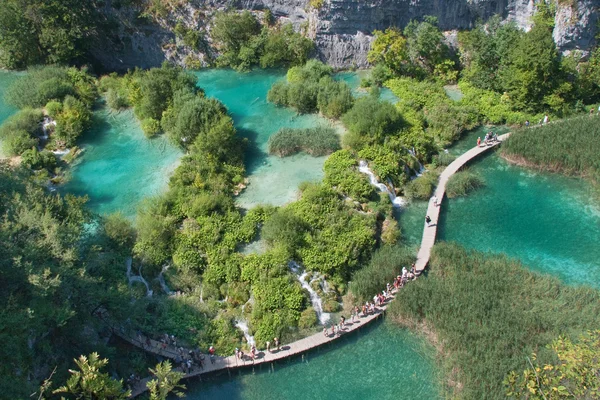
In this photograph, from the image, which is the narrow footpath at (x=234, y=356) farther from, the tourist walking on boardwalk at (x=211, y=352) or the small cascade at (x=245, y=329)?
the small cascade at (x=245, y=329)

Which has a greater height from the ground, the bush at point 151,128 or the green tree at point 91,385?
the bush at point 151,128

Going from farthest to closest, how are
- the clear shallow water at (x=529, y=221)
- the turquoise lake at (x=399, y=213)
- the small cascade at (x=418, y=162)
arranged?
1. the small cascade at (x=418, y=162)
2. the clear shallow water at (x=529, y=221)
3. the turquoise lake at (x=399, y=213)

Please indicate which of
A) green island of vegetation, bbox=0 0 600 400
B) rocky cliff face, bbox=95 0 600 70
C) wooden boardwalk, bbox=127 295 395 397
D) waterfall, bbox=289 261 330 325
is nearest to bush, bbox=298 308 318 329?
green island of vegetation, bbox=0 0 600 400

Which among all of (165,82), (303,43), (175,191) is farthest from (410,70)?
(175,191)

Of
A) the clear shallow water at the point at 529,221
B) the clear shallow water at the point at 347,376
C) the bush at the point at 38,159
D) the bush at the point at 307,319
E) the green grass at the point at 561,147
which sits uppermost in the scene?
the bush at the point at 38,159

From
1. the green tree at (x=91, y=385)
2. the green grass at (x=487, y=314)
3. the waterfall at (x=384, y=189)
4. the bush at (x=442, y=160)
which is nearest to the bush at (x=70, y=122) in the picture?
the waterfall at (x=384, y=189)

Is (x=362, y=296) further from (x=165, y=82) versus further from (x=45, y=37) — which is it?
(x=45, y=37)

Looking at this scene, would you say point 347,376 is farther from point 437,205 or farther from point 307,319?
point 437,205
